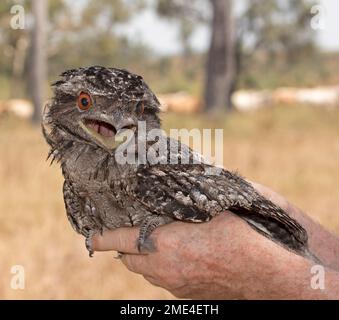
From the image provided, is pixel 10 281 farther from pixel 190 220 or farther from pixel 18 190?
pixel 190 220

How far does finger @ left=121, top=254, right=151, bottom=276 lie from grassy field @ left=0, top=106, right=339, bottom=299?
245 centimetres

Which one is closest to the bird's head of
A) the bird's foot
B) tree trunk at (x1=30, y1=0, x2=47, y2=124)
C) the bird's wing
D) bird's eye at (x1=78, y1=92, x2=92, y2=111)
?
bird's eye at (x1=78, y1=92, x2=92, y2=111)

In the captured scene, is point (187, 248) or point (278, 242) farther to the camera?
point (278, 242)

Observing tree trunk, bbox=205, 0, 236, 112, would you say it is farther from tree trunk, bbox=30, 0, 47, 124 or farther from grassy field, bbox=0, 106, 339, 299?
tree trunk, bbox=30, 0, 47, 124

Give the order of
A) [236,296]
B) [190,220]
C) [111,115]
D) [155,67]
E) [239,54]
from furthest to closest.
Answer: [155,67] < [239,54] < [236,296] < [190,220] < [111,115]

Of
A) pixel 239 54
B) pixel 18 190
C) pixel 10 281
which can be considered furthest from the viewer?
pixel 239 54

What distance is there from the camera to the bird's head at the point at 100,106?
3.20 meters

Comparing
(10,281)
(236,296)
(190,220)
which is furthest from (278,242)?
(10,281)

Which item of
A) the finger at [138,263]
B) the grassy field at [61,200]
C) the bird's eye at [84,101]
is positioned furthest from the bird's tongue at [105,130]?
the grassy field at [61,200]

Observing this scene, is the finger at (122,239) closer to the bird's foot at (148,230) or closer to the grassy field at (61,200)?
the bird's foot at (148,230)

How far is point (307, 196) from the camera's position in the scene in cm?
1062

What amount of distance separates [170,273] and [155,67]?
2107 inches

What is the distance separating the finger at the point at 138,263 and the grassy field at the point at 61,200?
245 cm

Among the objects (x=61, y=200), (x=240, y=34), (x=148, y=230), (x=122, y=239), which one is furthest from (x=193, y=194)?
(x=240, y=34)
